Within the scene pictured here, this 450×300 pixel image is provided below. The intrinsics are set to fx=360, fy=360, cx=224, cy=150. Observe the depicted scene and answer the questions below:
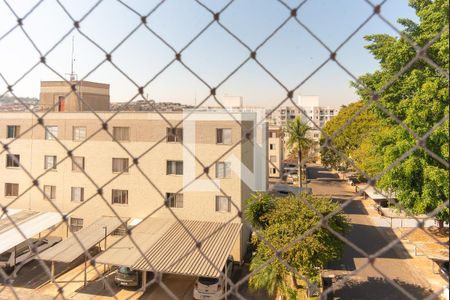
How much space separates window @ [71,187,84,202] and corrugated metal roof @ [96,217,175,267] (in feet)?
5.71

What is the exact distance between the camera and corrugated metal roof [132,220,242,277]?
4.86 m

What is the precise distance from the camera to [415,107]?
4.73 meters

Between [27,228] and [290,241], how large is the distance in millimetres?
4633

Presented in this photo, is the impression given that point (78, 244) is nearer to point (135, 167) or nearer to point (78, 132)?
point (135, 167)

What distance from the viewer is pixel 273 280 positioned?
4.41 metres

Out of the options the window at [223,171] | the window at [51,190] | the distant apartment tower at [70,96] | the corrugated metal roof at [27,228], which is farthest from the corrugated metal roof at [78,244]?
the distant apartment tower at [70,96]

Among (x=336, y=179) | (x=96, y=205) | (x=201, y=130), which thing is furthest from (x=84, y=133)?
(x=336, y=179)

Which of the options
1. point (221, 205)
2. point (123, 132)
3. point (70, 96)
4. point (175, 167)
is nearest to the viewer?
point (221, 205)

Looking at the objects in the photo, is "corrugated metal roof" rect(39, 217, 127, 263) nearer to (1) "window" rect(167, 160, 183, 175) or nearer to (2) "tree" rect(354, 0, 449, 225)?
(1) "window" rect(167, 160, 183, 175)

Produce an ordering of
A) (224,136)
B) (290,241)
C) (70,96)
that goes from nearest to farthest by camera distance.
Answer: (290,241)
(224,136)
(70,96)

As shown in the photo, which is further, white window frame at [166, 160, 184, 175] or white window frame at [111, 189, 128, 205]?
white window frame at [111, 189, 128, 205]

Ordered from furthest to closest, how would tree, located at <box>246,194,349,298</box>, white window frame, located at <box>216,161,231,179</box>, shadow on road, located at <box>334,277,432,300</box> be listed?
white window frame, located at <box>216,161,231,179</box> < shadow on road, located at <box>334,277,432,300</box> < tree, located at <box>246,194,349,298</box>

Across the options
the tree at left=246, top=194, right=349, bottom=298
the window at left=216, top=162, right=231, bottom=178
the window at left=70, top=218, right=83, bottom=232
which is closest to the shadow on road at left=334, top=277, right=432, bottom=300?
the tree at left=246, top=194, right=349, bottom=298

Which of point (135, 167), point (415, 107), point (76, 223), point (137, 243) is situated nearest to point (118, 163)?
point (135, 167)
